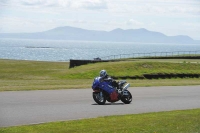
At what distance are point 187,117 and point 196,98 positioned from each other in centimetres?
730

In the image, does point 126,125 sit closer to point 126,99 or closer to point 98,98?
point 98,98

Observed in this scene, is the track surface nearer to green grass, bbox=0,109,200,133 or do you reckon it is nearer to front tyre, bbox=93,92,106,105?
front tyre, bbox=93,92,106,105

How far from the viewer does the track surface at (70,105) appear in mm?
13983

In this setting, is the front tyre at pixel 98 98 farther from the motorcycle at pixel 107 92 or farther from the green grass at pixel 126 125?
the green grass at pixel 126 125

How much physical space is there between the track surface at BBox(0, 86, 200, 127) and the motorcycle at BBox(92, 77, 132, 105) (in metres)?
0.26

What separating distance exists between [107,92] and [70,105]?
5.50ft

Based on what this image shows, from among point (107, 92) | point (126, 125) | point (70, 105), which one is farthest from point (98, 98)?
point (126, 125)

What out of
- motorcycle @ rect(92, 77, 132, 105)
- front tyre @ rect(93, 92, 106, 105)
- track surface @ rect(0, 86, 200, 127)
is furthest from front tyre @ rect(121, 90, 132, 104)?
front tyre @ rect(93, 92, 106, 105)

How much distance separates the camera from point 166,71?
3947 cm

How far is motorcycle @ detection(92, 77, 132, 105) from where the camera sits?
17.4 meters

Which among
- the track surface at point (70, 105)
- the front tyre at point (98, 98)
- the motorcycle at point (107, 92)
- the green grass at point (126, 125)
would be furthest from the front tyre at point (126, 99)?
the green grass at point (126, 125)

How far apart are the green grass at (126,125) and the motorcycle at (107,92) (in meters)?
2.89

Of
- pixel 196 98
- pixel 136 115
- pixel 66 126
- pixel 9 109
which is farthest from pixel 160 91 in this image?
pixel 66 126

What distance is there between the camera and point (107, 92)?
17.8 m
